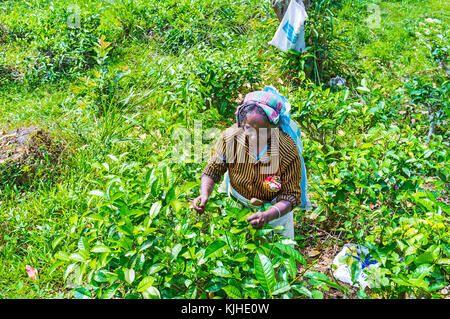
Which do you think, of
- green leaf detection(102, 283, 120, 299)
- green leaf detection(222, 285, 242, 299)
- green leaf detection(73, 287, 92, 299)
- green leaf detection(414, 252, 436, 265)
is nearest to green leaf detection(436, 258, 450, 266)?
green leaf detection(414, 252, 436, 265)

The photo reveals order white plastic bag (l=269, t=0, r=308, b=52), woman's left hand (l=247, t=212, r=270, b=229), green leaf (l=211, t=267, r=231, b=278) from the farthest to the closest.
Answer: white plastic bag (l=269, t=0, r=308, b=52) → woman's left hand (l=247, t=212, r=270, b=229) → green leaf (l=211, t=267, r=231, b=278)

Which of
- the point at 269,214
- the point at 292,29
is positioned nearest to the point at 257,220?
the point at 269,214

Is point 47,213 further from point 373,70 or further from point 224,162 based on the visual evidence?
point 373,70

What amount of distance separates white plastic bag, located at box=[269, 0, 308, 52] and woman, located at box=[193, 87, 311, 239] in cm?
202

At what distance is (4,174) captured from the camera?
112 inches

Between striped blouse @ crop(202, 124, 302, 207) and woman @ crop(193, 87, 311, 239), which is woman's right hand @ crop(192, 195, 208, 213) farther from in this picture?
striped blouse @ crop(202, 124, 302, 207)

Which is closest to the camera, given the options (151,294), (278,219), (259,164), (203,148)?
(151,294)

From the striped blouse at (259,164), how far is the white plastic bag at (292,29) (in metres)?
2.16

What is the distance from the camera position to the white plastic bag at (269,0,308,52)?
11.9 ft

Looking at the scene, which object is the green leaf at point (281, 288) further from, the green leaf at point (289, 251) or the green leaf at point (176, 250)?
the green leaf at point (176, 250)

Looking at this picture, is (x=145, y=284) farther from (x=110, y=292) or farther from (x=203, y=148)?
(x=203, y=148)

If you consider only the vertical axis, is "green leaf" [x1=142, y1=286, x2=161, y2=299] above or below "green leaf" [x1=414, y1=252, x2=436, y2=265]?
below

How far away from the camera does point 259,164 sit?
186cm

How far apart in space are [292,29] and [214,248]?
116 inches
